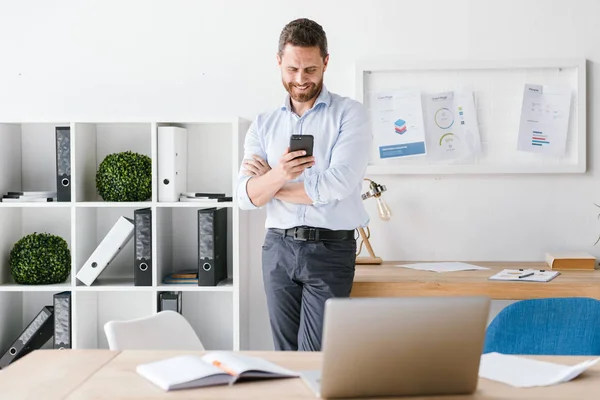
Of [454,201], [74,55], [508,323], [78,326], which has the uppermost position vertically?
[74,55]

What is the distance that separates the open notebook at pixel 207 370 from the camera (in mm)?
1671

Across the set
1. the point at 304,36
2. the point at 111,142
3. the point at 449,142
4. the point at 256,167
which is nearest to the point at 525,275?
the point at 449,142

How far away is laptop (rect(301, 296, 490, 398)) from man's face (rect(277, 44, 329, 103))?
1503mm

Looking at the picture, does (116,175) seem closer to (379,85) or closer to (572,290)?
(379,85)

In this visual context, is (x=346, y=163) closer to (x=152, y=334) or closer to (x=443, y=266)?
(x=152, y=334)

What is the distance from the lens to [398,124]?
154 inches

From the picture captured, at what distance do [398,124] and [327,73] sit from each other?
18.1 inches

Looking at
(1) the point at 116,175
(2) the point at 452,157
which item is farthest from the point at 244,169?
(2) the point at 452,157

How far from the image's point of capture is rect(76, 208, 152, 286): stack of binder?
3686 millimetres

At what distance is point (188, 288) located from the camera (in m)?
3.66

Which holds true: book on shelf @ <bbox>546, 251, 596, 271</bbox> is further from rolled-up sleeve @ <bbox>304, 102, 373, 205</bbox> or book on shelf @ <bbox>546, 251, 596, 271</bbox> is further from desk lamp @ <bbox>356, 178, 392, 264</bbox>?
rolled-up sleeve @ <bbox>304, 102, 373, 205</bbox>

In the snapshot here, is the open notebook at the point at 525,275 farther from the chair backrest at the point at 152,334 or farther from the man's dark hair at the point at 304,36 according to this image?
the chair backrest at the point at 152,334

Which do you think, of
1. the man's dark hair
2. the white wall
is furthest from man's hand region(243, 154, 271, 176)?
the white wall

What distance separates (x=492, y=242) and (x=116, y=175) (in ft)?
6.44
